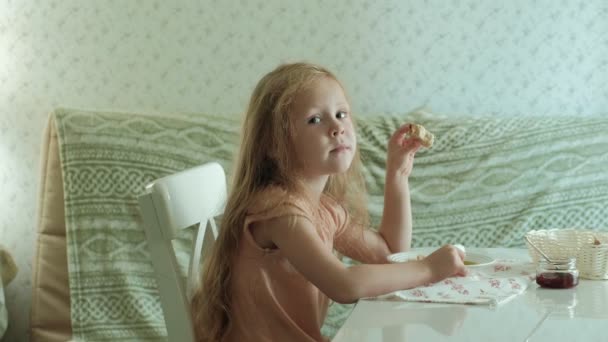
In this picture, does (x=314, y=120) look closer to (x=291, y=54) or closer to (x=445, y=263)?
(x=445, y=263)

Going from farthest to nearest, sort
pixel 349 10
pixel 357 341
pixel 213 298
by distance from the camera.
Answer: pixel 349 10 → pixel 213 298 → pixel 357 341

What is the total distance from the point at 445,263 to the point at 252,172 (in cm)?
39

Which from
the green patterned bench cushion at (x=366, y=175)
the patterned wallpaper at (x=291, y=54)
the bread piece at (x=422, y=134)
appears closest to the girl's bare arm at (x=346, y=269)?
the bread piece at (x=422, y=134)

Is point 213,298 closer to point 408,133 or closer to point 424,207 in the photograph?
point 408,133

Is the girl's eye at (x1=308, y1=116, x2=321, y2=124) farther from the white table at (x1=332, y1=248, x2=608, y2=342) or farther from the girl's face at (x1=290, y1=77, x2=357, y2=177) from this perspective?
the white table at (x1=332, y1=248, x2=608, y2=342)

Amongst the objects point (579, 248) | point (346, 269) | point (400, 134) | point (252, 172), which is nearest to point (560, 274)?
point (579, 248)

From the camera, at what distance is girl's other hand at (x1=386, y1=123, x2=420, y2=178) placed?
1503 millimetres

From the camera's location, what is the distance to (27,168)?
8.75 feet

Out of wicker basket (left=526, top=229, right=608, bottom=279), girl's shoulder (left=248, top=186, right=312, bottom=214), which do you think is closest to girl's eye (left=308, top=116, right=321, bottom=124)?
girl's shoulder (left=248, top=186, right=312, bottom=214)

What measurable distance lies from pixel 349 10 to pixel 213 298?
1485 millimetres

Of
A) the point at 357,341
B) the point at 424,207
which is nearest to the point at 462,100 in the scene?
the point at 424,207

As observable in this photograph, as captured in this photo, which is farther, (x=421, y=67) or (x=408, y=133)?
(x=421, y=67)

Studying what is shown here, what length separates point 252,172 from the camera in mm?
1417

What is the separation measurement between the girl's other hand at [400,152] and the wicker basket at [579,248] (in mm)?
278
